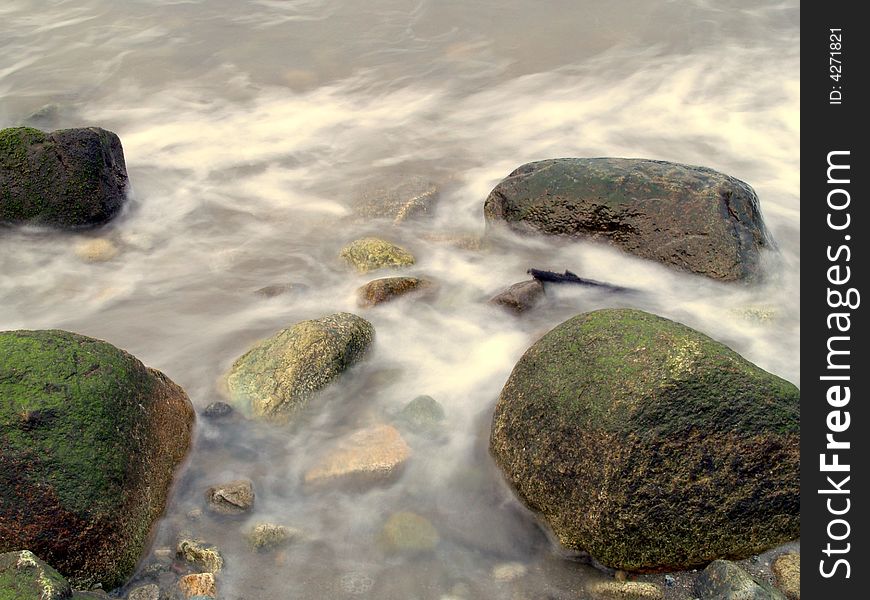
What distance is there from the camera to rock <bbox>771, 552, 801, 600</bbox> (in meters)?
3.18

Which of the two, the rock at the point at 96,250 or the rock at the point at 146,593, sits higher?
the rock at the point at 96,250

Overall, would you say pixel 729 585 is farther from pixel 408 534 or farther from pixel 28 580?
pixel 28 580

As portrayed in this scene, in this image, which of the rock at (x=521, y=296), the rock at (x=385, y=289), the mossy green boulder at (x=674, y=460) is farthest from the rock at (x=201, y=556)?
the rock at (x=521, y=296)

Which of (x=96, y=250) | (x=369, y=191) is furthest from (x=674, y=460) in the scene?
(x=96, y=250)

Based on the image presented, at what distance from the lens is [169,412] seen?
12.5 ft

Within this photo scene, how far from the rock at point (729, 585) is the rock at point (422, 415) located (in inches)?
58.6

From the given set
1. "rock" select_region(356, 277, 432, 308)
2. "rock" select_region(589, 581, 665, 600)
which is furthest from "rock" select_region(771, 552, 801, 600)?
"rock" select_region(356, 277, 432, 308)

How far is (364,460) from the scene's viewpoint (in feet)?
12.8

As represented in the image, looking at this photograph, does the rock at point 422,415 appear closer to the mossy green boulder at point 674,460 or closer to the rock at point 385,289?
the mossy green boulder at point 674,460

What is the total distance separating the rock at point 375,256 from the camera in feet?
18.2

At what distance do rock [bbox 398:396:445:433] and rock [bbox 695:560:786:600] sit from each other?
149 centimetres

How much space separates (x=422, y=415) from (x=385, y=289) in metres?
1.21

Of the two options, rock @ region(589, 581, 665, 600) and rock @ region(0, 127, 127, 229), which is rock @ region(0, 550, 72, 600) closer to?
rock @ region(589, 581, 665, 600)

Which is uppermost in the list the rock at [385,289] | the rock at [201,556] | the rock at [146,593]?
the rock at [385,289]
